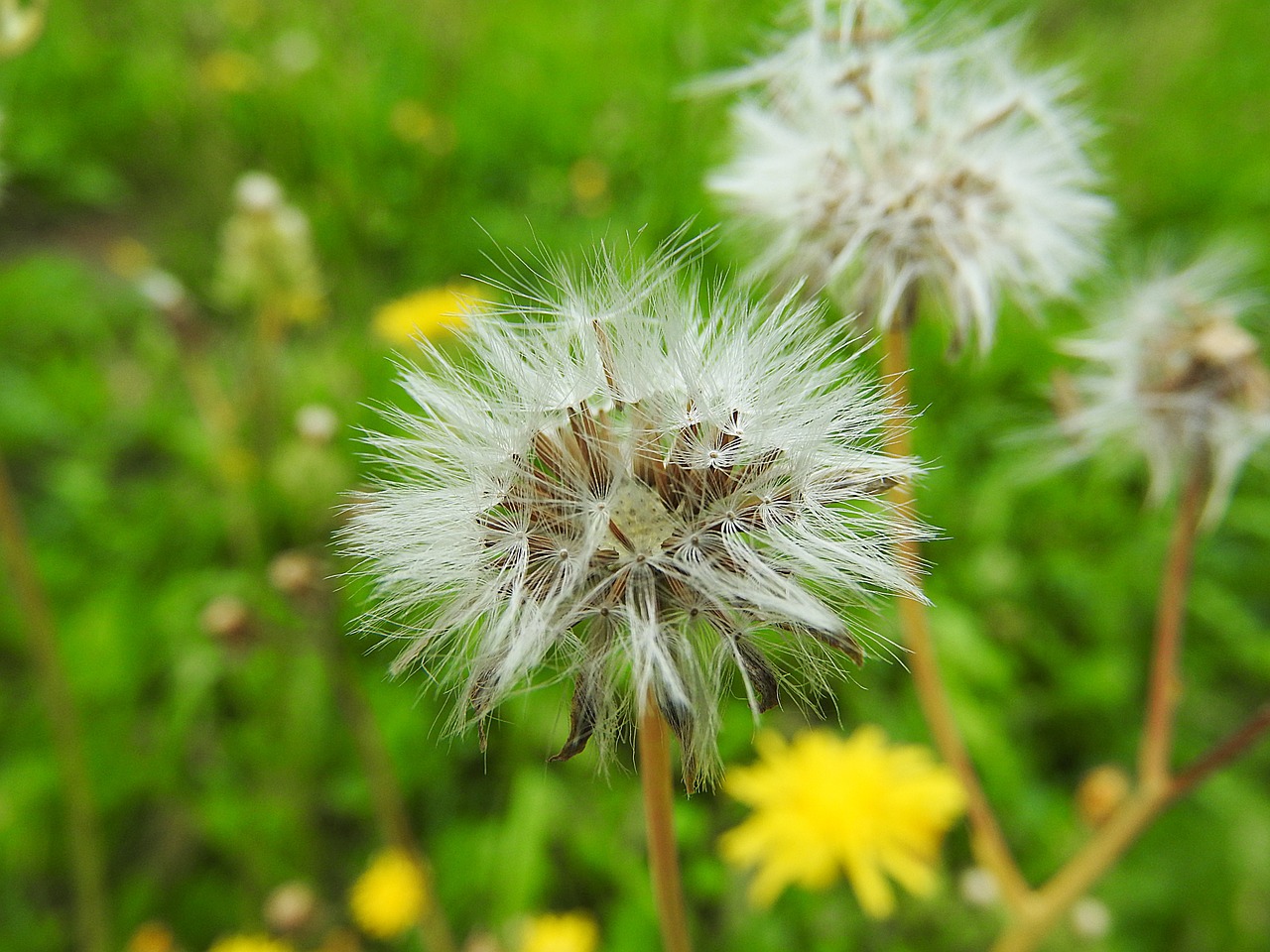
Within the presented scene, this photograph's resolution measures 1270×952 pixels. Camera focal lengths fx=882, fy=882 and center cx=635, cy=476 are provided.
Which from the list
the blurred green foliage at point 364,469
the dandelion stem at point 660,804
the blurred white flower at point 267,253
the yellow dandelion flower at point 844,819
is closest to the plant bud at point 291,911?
the blurred green foliage at point 364,469

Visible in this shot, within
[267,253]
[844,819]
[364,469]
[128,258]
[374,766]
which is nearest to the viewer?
[374,766]

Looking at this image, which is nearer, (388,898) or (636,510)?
(636,510)

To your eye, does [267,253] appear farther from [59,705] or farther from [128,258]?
[128,258]

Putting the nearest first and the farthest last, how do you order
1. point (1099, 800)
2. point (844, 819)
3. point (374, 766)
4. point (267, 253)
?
point (1099, 800) → point (374, 766) → point (844, 819) → point (267, 253)

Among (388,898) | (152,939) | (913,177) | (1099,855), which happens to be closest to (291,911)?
(388,898)

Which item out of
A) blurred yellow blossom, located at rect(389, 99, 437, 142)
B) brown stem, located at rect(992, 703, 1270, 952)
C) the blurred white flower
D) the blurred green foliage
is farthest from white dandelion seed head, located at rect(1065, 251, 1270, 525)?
blurred yellow blossom, located at rect(389, 99, 437, 142)

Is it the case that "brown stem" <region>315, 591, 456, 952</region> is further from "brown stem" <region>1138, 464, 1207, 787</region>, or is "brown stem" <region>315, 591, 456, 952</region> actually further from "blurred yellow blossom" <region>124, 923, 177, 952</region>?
"brown stem" <region>1138, 464, 1207, 787</region>
